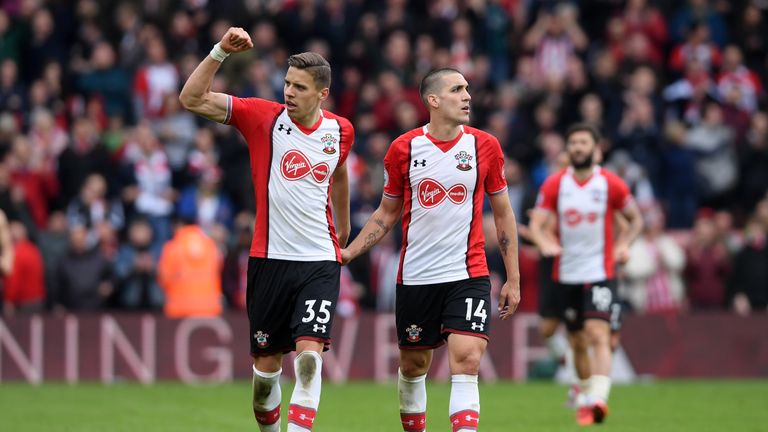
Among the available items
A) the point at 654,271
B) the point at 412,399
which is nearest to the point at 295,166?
the point at 412,399

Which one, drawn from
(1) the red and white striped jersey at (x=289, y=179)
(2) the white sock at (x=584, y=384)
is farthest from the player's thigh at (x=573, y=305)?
(1) the red and white striped jersey at (x=289, y=179)

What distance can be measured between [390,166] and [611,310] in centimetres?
458

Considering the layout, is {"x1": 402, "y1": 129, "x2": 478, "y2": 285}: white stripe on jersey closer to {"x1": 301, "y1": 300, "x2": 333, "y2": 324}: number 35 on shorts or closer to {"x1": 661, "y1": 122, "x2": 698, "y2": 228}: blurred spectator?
{"x1": 301, "y1": 300, "x2": 333, "y2": 324}: number 35 on shorts

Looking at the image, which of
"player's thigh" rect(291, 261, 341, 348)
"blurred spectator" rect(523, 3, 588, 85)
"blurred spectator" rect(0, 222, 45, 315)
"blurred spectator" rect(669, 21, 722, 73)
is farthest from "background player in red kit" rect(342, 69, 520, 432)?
"blurred spectator" rect(669, 21, 722, 73)

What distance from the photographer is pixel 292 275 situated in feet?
34.1

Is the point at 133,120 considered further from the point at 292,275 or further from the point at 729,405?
the point at 292,275

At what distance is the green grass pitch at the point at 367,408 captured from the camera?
545 inches

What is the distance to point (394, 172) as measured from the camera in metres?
10.8

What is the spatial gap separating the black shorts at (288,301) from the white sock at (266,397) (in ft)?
0.65

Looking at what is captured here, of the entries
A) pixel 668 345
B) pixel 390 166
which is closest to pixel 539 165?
pixel 668 345

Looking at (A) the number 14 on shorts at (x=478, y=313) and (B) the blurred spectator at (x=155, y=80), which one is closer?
(A) the number 14 on shorts at (x=478, y=313)

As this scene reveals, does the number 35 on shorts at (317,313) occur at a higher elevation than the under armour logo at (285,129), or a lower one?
lower

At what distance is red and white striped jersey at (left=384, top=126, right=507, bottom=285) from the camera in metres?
10.6

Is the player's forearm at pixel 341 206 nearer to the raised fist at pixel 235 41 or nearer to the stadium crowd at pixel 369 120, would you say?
the raised fist at pixel 235 41
